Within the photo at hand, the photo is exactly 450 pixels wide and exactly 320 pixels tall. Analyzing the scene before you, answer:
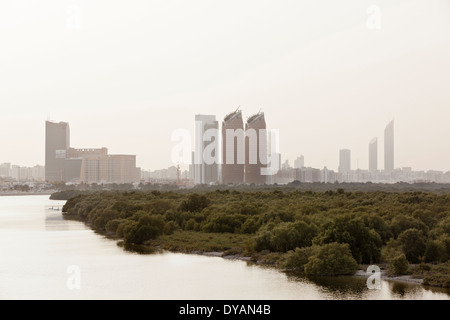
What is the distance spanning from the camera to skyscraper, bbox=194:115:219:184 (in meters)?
68.0

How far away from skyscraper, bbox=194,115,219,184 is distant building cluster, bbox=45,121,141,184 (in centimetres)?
3907

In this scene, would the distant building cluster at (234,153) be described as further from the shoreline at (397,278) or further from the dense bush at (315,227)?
the shoreline at (397,278)

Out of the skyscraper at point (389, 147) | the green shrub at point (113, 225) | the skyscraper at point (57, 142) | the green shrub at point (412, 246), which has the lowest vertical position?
the green shrub at point (113, 225)

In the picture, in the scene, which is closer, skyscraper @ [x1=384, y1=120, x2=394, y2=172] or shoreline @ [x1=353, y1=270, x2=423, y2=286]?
shoreline @ [x1=353, y1=270, x2=423, y2=286]

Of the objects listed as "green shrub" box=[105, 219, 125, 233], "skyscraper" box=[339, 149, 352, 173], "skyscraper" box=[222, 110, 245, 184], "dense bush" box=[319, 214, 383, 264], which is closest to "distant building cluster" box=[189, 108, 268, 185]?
"skyscraper" box=[222, 110, 245, 184]

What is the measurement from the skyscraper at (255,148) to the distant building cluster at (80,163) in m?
45.3

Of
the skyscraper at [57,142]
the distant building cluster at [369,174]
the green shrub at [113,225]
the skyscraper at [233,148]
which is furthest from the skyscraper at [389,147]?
the skyscraper at [57,142]

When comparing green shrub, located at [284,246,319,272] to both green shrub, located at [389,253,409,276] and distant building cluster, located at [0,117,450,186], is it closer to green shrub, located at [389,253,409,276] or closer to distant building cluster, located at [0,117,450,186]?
green shrub, located at [389,253,409,276]

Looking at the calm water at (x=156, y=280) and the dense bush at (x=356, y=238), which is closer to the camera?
the calm water at (x=156, y=280)

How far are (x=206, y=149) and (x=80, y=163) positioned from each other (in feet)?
233

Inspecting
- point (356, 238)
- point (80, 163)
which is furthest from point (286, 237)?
point (80, 163)

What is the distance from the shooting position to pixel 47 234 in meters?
29.5

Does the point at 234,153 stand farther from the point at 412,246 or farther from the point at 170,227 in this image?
the point at 412,246

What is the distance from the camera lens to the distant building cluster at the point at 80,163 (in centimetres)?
12756
